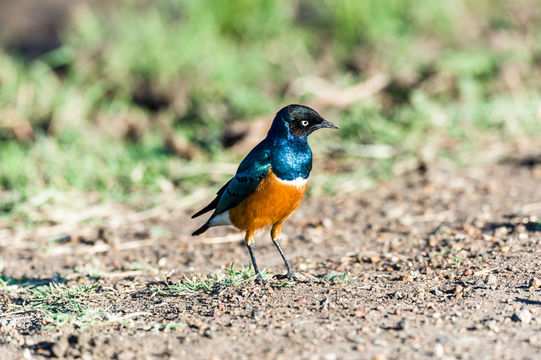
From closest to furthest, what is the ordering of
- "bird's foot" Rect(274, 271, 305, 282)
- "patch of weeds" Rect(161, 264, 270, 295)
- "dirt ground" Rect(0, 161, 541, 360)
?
"dirt ground" Rect(0, 161, 541, 360)
"patch of weeds" Rect(161, 264, 270, 295)
"bird's foot" Rect(274, 271, 305, 282)

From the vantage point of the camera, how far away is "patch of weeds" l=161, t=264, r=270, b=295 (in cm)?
378

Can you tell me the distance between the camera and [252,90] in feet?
24.5

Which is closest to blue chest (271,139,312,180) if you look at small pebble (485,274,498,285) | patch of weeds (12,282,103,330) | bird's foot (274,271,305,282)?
bird's foot (274,271,305,282)

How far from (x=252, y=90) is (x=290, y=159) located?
358 centimetres

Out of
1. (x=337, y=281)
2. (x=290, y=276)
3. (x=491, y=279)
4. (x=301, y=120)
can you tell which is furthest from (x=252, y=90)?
(x=491, y=279)

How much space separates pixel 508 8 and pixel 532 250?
5333 millimetres

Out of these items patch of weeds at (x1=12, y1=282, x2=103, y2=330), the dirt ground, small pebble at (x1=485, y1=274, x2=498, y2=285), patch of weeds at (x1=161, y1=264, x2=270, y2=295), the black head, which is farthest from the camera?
the black head

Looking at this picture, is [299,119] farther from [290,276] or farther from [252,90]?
[252,90]

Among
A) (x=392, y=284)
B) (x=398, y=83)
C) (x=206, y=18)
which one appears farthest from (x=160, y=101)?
(x=392, y=284)

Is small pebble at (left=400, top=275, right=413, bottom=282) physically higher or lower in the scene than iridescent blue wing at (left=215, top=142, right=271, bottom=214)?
lower

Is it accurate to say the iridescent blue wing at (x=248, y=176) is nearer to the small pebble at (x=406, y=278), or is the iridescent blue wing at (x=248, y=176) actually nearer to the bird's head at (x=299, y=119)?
the bird's head at (x=299, y=119)

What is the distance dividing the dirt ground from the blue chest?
587mm

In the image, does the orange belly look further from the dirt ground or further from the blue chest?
the dirt ground

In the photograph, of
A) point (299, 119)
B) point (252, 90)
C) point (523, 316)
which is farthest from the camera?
point (252, 90)
